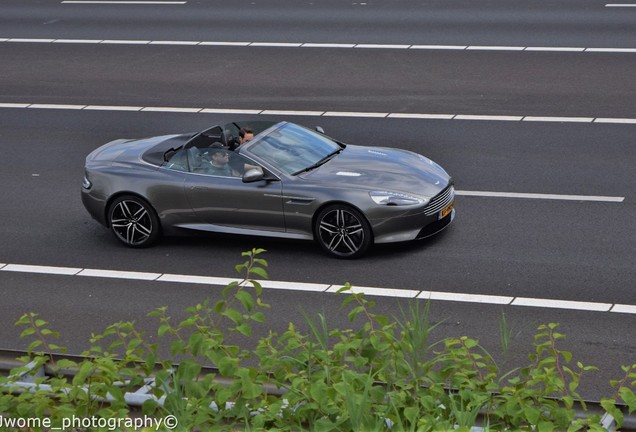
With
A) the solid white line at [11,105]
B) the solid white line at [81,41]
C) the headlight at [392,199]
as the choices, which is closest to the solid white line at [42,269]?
the headlight at [392,199]

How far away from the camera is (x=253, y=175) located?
13.1 meters

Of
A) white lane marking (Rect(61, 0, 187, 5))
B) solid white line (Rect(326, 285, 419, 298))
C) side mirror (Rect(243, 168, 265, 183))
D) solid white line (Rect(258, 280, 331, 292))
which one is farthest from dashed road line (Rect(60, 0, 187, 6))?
solid white line (Rect(326, 285, 419, 298))

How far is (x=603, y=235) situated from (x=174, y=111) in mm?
8855

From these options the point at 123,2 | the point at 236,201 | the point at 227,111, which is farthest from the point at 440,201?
the point at 123,2

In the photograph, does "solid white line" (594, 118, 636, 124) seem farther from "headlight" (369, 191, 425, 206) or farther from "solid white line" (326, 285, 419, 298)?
"solid white line" (326, 285, 419, 298)

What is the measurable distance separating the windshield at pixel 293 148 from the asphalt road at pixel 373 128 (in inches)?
41.0

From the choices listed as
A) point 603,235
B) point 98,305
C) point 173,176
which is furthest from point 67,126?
point 603,235

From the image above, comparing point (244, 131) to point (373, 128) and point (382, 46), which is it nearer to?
point (373, 128)

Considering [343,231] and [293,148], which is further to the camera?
[293,148]

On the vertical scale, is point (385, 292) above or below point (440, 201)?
below

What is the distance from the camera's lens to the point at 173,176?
1364 centimetres

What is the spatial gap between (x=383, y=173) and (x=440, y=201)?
781 millimetres

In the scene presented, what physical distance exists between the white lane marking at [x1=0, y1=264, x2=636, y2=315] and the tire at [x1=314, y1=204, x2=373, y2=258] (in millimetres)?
757

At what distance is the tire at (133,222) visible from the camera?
13.8 metres
